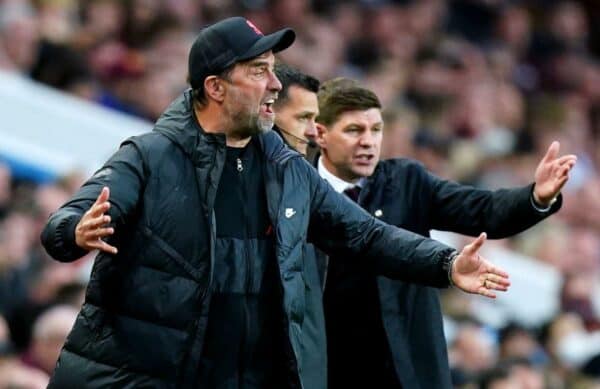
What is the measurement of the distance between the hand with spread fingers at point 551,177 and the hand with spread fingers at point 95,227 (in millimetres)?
1632

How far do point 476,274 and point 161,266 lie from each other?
100 centimetres

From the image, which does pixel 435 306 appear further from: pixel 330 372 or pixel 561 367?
pixel 561 367

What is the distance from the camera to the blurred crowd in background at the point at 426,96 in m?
9.83

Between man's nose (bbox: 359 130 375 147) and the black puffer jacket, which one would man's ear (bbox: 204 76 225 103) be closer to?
the black puffer jacket

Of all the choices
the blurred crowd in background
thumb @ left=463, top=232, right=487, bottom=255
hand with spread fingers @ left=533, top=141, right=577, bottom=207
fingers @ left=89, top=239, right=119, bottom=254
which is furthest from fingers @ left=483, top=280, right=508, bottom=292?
the blurred crowd in background

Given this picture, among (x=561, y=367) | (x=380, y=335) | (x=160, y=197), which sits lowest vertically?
(x=561, y=367)

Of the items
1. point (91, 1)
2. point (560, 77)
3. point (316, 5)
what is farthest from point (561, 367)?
point (560, 77)

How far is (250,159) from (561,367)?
204 inches

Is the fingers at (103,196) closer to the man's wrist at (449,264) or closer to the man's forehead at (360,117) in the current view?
the man's wrist at (449,264)

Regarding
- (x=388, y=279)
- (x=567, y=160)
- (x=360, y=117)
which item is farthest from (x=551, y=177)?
(x=360, y=117)

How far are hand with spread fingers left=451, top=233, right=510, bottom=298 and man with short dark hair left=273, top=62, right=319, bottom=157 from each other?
1060 millimetres

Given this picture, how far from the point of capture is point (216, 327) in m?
6.15

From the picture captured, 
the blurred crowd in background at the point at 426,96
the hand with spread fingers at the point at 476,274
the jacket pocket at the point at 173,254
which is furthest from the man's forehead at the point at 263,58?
the blurred crowd in background at the point at 426,96

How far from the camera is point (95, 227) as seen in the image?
574cm
